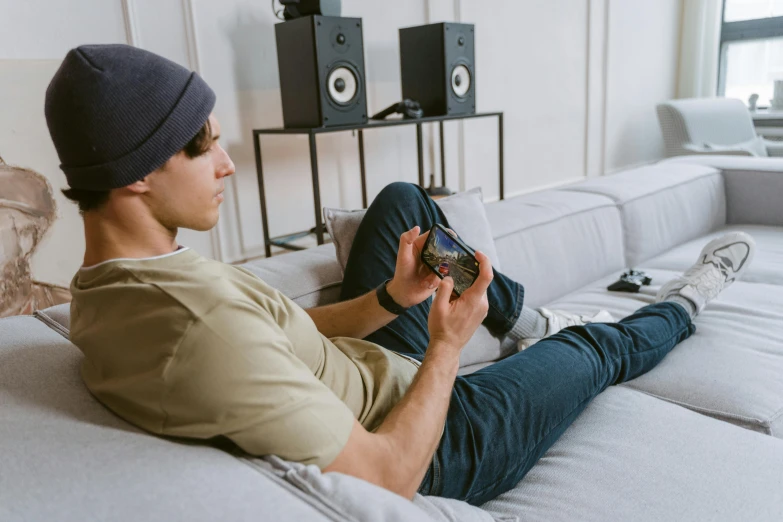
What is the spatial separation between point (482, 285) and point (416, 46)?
2189mm

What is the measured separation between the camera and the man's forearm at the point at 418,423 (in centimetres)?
81

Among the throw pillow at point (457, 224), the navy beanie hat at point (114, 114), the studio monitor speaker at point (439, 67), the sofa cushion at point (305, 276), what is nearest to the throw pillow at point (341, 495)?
the navy beanie hat at point (114, 114)

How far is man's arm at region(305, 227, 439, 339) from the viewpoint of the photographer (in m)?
1.19

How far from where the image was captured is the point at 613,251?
2.14m

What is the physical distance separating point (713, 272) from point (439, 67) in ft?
5.26

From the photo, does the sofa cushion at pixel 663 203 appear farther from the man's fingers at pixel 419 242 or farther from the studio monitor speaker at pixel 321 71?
the man's fingers at pixel 419 242

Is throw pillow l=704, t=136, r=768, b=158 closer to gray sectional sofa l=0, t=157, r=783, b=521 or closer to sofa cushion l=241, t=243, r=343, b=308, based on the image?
gray sectional sofa l=0, t=157, r=783, b=521

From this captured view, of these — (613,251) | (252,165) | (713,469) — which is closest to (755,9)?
(613,251)

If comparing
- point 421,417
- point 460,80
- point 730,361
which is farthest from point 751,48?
point 421,417

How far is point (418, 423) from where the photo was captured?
2.81ft

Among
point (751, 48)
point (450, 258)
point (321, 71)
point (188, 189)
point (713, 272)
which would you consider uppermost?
point (751, 48)

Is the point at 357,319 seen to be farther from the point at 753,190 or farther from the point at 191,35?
the point at 753,190

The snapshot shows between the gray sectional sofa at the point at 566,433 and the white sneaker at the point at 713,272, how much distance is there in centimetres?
6

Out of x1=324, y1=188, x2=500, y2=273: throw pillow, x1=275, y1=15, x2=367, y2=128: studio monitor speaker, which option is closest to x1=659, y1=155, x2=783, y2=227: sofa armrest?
x1=324, y1=188, x2=500, y2=273: throw pillow
